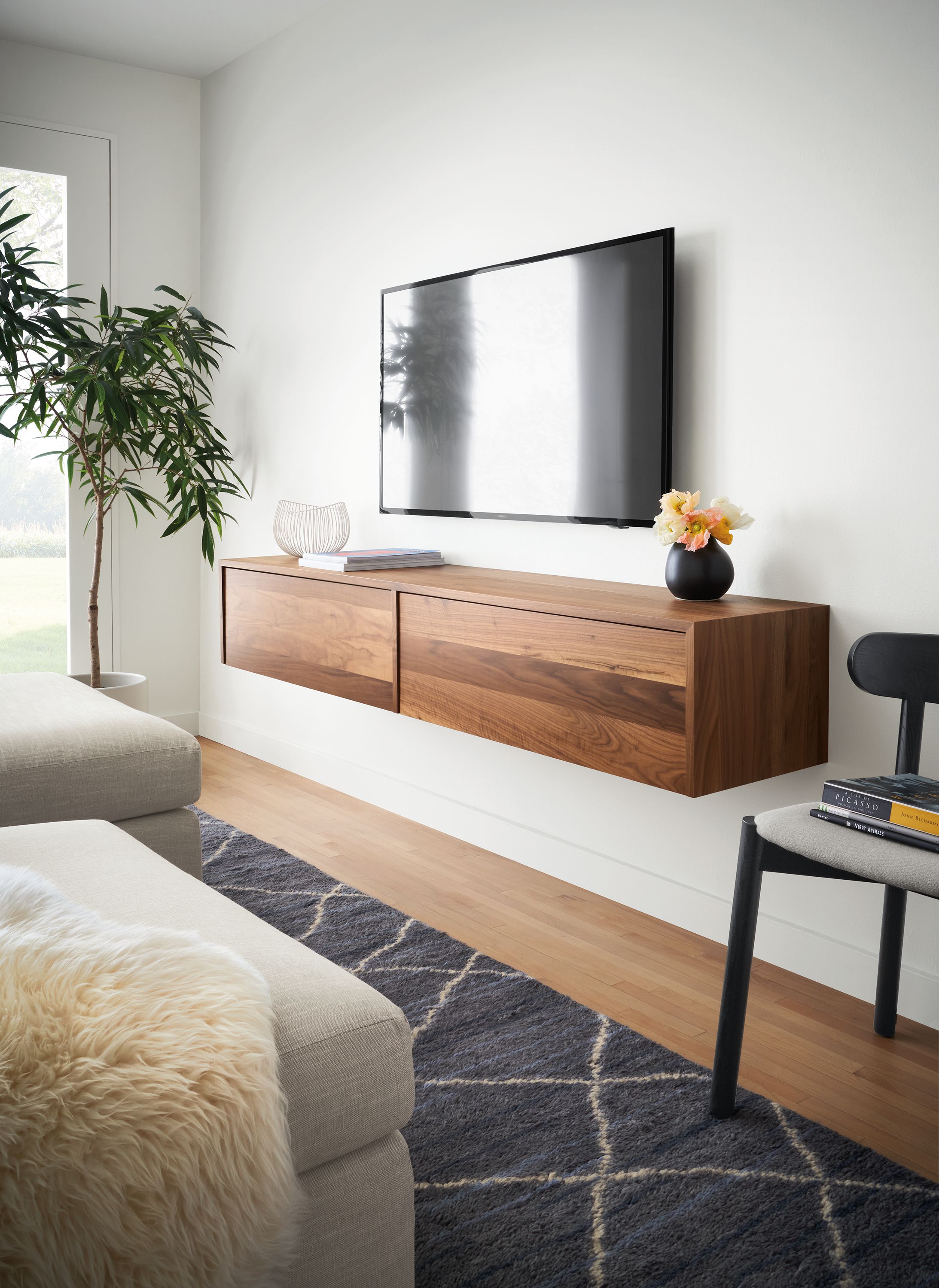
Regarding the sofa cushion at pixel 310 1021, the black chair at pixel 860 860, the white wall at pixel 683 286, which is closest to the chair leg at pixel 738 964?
the black chair at pixel 860 860

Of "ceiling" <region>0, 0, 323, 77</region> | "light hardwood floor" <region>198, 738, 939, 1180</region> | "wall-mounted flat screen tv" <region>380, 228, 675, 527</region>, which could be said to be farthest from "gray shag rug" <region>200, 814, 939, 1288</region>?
"ceiling" <region>0, 0, 323, 77</region>

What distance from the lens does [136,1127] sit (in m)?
0.90

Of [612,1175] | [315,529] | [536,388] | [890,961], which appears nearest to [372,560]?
[315,529]

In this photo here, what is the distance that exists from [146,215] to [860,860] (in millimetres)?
3712

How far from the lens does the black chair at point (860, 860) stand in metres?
1.45

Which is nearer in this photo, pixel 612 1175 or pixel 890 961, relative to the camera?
pixel 612 1175

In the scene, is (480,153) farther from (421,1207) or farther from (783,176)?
(421,1207)

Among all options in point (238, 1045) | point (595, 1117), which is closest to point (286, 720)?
point (595, 1117)

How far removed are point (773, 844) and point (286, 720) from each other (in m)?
2.53

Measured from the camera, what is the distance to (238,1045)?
0.98m

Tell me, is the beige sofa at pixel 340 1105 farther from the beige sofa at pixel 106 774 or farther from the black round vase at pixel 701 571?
the black round vase at pixel 701 571

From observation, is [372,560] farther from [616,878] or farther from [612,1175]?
[612,1175]

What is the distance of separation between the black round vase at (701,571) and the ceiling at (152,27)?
247cm

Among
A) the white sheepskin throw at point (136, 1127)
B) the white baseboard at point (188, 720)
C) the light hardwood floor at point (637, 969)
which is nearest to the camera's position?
the white sheepskin throw at point (136, 1127)
